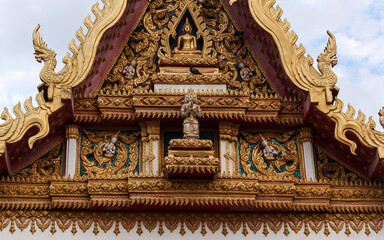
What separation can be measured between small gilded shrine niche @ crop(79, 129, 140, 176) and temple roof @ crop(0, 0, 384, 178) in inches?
11.7

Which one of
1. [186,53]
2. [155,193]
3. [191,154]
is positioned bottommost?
[155,193]

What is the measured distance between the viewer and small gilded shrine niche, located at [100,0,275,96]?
12.9 m

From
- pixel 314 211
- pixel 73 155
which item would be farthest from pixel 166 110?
pixel 314 211

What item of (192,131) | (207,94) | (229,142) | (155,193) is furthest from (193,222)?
(207,94)

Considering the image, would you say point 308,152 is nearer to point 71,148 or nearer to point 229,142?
point 229,142

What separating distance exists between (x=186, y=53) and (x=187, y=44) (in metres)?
0.22

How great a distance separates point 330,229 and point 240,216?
1.43 meters

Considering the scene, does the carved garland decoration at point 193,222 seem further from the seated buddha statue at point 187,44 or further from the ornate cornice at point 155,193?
the seated buddha statue at point 187,44

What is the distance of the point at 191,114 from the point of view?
12.0 metres

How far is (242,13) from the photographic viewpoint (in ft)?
43.5

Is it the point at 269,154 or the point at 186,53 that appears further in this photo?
the point at 186,53

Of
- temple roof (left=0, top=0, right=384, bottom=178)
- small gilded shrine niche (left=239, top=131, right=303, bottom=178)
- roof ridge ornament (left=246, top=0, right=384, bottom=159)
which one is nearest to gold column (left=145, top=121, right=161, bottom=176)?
temple roof (left=0, top=0, right=384, bottom=178)

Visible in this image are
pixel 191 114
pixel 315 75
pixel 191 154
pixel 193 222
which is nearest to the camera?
pixel 191 154

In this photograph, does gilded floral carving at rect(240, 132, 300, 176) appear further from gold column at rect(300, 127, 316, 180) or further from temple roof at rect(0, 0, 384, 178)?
temple roof at rect(0, 0, 384, 178)
